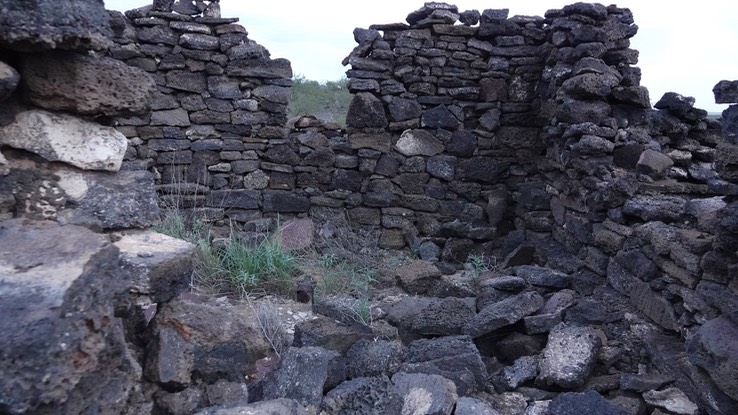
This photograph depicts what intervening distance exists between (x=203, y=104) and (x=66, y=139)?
4386 millimetres

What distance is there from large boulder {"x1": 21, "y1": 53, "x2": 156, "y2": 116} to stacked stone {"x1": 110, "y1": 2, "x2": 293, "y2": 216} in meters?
4.10

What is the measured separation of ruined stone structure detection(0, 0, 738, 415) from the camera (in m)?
1.82

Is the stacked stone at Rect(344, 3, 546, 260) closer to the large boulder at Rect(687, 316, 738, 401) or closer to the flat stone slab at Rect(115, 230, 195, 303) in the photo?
the large boulder at Rect(687, 316, 738, 401)

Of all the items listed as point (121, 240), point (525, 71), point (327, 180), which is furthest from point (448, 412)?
A: point (525, 71)

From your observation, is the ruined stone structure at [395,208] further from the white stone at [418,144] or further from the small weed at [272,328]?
the small weed at [272,328]

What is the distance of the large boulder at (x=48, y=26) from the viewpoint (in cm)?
178

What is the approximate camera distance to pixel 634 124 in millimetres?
5125

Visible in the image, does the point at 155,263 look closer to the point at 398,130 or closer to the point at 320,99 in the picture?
the point at 398,130

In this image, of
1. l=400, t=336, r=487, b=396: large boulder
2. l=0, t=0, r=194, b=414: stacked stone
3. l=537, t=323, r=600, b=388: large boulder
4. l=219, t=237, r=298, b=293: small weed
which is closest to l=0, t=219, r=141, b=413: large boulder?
l=0, t=0, r=194, b=414: stacked stone

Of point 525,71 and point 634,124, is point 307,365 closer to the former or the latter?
point 634,124

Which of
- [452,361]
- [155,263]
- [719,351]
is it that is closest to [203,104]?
[452,361]

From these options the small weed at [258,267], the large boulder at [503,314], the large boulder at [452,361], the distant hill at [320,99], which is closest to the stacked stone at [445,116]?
the small weed at [258,267]

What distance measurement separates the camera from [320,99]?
1430cm

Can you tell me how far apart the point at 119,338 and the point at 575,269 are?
159 inches
